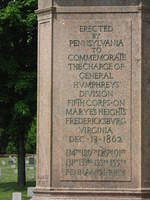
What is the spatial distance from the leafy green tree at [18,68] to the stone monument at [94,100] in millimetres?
14129

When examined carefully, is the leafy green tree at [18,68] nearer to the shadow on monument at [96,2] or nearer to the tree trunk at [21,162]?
the tree trunk at [21,162]

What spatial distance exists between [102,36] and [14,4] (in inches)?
638

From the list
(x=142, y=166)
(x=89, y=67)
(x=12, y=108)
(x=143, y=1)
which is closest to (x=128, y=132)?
(x=142, y=166)

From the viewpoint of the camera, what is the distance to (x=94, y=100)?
10086mm

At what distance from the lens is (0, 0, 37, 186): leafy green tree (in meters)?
24.9

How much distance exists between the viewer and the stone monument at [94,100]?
32.6 ft

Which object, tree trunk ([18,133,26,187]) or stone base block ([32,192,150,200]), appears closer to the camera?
stone base block ([32,192,150,200])

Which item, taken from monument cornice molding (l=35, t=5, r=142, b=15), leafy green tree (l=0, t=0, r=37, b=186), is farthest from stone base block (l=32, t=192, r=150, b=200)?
leafy green tree (l=0, t=0, r=37, b=186)

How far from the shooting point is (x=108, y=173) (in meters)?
9.95

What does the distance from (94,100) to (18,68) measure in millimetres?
16151

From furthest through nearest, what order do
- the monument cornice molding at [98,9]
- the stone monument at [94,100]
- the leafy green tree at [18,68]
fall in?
the leafy green tree at [18,68]
the monument cornice molding at [98,9]
the stone monument at [94,100]

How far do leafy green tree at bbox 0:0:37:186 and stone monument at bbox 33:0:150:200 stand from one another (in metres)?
14.1

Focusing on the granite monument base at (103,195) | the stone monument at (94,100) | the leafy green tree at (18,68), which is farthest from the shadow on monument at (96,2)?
the leafy green tree at (18,68)

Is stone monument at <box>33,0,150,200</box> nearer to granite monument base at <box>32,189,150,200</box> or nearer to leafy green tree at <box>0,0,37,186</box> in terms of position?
granite monument base at <box>32,189,150,200</box>
